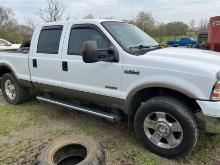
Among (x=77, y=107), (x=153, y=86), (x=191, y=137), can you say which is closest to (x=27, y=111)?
(x=77, y=107)

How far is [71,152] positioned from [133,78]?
4.37 feet

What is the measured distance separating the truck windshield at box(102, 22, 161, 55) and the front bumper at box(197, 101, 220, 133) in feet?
4.21

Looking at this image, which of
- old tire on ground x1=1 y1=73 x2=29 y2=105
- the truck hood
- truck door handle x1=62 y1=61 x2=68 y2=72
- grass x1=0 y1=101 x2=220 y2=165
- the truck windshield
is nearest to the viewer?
the truck hood

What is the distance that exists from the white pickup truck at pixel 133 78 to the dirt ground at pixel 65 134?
303 mm

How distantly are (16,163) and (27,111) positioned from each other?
2.38 metres

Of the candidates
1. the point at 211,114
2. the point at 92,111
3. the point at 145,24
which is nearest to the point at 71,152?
the point at 92,111

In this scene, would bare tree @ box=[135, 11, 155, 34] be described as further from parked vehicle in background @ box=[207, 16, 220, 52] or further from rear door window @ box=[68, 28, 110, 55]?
rear door window @ box=[68, 28, 110, 55]

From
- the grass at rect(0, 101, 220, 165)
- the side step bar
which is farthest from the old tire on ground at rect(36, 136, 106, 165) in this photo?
the side step bar

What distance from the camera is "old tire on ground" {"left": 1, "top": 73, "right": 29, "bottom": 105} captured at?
255 inches

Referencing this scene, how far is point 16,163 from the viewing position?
394 centimetres

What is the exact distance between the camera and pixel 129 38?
4672 millimetres

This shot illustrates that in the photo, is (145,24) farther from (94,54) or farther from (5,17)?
(5,17)

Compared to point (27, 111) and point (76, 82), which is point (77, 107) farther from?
point (27, 111)

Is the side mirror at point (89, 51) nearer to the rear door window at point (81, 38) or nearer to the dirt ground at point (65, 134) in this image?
the rear door window at point (81, 38)
